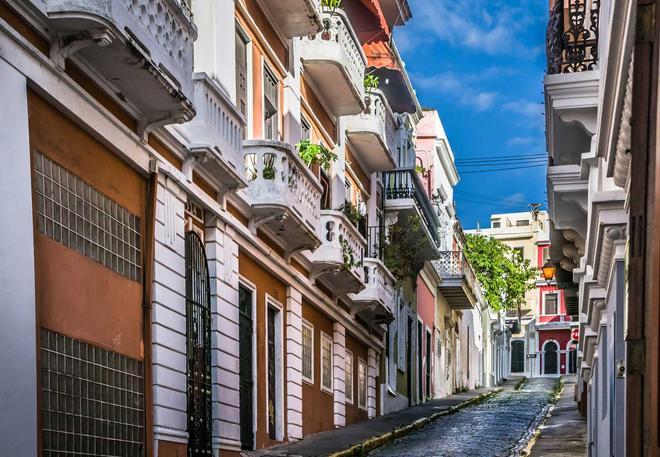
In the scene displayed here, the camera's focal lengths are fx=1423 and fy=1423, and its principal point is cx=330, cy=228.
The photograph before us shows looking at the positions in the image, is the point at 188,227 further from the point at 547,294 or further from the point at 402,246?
the point at 547,294

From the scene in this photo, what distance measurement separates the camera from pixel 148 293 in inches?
552

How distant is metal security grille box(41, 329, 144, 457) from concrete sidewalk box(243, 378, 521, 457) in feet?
15.2

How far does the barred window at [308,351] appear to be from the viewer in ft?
72.4

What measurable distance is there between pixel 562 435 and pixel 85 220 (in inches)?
499

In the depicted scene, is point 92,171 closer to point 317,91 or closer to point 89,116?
point 89,116

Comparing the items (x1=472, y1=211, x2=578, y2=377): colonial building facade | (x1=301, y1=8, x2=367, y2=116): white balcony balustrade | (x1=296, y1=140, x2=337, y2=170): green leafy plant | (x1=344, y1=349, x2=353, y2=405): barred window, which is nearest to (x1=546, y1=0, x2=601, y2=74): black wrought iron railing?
(x1=296, y1=140, x2=337, y2=170): green leafy plant

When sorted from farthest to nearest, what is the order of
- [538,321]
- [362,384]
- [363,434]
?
[538,321]
[362,384]
[363,434]

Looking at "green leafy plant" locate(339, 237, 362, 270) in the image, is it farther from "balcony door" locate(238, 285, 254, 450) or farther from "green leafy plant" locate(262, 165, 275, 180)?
"green leafy plant" locate(262, 165, 275, 180)

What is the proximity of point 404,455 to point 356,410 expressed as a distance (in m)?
6.82

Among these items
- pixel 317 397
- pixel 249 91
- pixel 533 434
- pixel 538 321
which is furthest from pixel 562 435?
pixel 538 321

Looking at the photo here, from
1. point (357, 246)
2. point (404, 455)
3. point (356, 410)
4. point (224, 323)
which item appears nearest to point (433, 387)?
point (356, 410)

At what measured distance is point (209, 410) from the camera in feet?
54.0

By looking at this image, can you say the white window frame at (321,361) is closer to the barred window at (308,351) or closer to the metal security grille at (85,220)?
the barred window at (308,351)

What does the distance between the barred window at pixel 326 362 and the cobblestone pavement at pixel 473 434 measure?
161 cm
